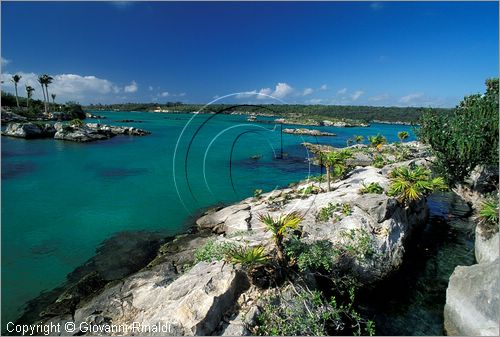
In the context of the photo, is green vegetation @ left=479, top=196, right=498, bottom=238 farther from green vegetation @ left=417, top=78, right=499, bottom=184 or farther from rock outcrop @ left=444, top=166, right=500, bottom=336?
green vegetation @ left=417, top=78, right=499, bottom=184

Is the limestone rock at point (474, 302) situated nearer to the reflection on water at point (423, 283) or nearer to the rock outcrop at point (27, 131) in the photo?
the reflection on water at point (423, 283)

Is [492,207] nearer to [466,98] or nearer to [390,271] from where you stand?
[390,271]

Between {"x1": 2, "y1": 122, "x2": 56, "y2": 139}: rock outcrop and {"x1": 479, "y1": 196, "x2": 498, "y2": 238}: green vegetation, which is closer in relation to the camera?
{"x1": 479, "y1": 196, "x2": 498, "y2": 238}: green vegetation

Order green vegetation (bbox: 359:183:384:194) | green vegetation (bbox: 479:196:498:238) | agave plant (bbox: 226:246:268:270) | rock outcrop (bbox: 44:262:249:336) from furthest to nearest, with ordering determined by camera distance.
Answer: green vegetation (bbox: 359:183:384:194) → green vegetation (bbox: 479:196:498:238) → agave plant (bbox: 226:246:268:270) → rock outcrop (bbox: 44:262:249:336)

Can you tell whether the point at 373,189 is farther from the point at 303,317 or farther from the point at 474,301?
the point at 303,317

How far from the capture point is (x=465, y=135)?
2133 centimetres

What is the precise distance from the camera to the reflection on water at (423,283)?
525 inches

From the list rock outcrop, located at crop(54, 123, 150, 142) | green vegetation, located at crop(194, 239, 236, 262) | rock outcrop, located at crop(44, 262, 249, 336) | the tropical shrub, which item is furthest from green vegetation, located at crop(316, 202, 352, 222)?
rock outcrop, located at crop(54, 123, 150, 142)

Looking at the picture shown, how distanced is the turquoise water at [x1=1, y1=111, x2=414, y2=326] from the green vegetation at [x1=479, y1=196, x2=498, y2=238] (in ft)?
53.2

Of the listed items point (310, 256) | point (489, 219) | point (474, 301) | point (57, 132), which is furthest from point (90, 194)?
point (57, 132)

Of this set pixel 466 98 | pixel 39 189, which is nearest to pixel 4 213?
pixel 39 189

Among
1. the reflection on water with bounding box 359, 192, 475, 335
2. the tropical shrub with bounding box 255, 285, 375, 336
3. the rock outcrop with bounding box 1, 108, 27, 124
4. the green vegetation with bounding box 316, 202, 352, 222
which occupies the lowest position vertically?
the reflection on water with bounding box 359, 192, 475, 335

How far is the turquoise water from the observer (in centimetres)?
1838

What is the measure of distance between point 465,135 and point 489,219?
22.4 ft
